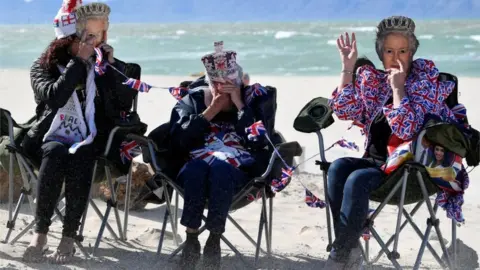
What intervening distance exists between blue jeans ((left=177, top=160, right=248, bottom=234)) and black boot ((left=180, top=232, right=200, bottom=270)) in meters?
0.06

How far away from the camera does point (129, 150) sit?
4285mm

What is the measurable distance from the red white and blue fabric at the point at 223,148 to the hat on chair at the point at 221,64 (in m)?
0.24

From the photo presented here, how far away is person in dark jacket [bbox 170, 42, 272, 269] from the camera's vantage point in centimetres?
385

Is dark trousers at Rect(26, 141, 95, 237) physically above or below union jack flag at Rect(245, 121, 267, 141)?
below

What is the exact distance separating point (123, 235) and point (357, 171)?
1446mm

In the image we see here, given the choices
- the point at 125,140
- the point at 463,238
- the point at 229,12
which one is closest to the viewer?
the point at 125,140

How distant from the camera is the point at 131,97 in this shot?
14.2 ft

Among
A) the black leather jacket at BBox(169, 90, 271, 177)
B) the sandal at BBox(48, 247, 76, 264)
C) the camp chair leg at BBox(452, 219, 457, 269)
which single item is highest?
the black leather jacket at BBox(169, 90, 271, 177)

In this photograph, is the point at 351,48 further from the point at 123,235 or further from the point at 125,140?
the point at 123,235

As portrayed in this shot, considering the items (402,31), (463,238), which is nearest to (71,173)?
(402,31)

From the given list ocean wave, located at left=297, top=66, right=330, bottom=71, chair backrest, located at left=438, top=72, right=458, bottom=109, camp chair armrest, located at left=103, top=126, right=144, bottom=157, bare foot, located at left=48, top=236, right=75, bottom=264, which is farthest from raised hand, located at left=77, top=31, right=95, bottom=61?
ocean wave, located at left=297, top=66, right=330, bottom=71

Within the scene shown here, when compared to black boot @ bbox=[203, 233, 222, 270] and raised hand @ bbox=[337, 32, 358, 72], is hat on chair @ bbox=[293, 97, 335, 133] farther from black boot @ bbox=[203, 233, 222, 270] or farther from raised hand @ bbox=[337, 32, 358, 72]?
black boot @ bbox=[203, 233, 222, 270]

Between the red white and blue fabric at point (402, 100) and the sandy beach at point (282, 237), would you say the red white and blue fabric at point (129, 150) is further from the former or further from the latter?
the red white and blue fabric at point (402, 100)

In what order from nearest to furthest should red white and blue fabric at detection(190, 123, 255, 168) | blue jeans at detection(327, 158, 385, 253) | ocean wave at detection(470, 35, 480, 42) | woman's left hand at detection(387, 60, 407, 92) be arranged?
blue jeans at detection(327, 158, 385, 253)
woman's left hand at detection(387, 60, 407, 92)
red white and blue fabric at detection(190, 123, 255, 168)
ocean wave at detection(470, 35, 480, 42)
